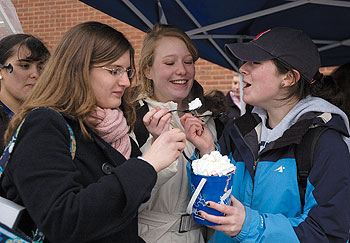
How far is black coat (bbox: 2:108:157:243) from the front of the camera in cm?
105

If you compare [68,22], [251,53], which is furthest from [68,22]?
[251,53]

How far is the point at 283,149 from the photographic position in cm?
159

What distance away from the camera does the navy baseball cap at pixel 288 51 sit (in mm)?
1715

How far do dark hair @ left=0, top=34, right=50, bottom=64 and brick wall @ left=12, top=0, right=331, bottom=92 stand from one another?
4749mm

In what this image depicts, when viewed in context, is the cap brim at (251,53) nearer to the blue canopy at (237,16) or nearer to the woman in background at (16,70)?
the blue canopy at (237,16)

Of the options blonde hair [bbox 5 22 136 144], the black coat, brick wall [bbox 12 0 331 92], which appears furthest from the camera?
brick wall [bbox 12 0 331 92]

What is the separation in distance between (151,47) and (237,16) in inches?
40.4

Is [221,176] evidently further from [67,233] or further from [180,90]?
[180,90]

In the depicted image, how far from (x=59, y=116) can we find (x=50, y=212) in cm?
31

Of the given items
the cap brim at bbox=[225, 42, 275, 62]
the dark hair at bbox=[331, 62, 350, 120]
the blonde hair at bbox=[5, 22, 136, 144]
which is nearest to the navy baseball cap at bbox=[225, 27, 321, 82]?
the cap brim at bbox=[225, 42, 275, 62]

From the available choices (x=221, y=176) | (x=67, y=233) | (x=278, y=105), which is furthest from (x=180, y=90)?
(x=67, y=233)

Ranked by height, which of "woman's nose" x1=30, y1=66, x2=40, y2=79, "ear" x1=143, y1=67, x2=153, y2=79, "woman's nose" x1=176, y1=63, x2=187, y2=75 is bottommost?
"woman's nose" x1=30, y1=66, x2=40, y2=79

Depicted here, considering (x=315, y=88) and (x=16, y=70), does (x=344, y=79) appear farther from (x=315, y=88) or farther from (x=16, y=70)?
(x=16, y=70)

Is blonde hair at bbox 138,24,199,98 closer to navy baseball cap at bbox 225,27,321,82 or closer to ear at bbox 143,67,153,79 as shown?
ear at bbox 143,67,153,79
